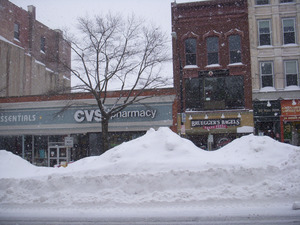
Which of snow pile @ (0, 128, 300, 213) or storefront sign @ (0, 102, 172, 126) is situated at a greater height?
storefront sign @ (0, 102, 172, 126)

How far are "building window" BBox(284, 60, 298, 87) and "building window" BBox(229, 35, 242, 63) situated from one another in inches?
131

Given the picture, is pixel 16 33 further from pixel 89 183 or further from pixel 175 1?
pixel 89 183

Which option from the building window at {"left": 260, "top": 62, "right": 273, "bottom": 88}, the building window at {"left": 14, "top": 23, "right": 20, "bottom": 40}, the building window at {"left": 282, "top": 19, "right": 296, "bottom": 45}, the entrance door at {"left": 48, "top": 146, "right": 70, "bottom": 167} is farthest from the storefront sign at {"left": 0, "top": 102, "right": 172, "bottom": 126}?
the building window at {"left": 282, "top": 19, "right": 296, "bottom": 45}

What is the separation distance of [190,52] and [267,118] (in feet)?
23.5

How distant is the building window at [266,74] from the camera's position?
18688 millimetres

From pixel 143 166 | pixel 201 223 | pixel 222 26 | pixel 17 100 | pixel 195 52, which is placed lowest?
pixel 201 223

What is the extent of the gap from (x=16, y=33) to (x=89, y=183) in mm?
23082

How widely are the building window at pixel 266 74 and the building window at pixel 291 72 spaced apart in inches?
39.6

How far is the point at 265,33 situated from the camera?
19062 millimetres

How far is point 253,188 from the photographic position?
7168mm

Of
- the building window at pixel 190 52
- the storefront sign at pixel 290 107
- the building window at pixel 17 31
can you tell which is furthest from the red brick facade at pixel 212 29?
the building window at pixel 17 31

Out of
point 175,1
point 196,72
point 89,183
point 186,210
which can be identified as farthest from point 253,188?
point 175,1

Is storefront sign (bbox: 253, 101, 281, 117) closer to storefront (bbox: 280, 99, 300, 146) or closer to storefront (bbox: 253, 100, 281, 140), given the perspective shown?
storefront (bbox: 253, 100, 281, 140)

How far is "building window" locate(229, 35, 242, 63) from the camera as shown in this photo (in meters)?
19.0
